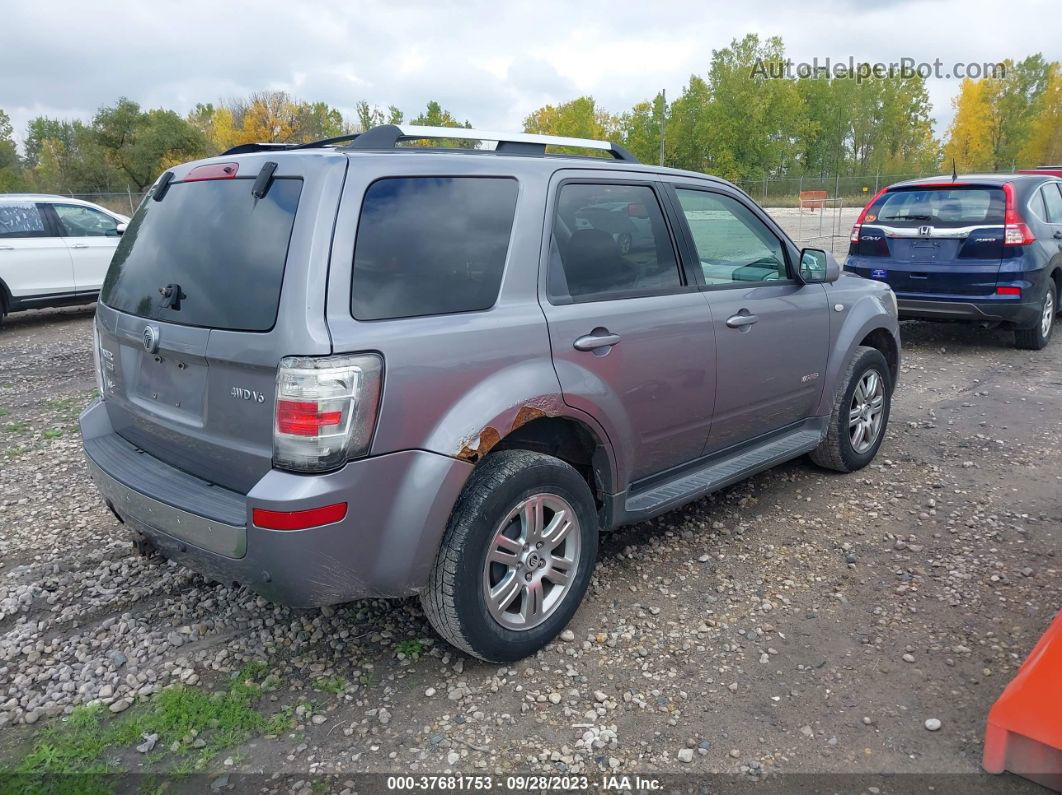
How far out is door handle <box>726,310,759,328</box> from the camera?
376cm

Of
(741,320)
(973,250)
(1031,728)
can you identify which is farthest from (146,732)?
(973,250)

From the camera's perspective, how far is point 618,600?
11.6 ft

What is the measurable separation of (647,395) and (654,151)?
62966 mm

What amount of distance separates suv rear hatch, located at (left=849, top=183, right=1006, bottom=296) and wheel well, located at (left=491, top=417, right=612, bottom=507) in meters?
6.05

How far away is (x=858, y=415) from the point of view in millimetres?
4867

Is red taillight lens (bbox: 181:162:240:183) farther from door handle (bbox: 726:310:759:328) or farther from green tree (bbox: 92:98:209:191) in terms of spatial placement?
green tree (bbox: 92:98:209:191)

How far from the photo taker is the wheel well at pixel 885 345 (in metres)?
4.95

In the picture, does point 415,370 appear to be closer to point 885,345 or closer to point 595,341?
point 595,341

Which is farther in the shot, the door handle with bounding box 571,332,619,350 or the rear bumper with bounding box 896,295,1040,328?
the rear bumper with bounding box 896,295,1040,328

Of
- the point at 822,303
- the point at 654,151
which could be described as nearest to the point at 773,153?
the point at 654,151

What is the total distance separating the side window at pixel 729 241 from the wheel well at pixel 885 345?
1.03m

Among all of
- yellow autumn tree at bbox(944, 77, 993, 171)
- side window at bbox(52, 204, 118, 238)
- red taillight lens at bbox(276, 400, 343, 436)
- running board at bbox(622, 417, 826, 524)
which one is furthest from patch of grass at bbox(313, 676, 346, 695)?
yellow autumn tree at bbox(944, 77, 993, 171)

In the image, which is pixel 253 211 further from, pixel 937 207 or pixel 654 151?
pixel 654 151

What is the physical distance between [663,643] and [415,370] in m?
1.54
